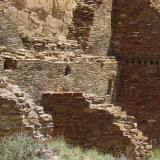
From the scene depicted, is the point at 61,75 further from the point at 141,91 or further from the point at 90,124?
the point at 141,91

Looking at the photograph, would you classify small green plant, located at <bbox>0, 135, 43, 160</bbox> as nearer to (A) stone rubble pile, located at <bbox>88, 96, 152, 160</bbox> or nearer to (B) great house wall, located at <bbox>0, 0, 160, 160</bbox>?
(B) great house wall, located at <bbox>0, 0, 160, 160</bbox>

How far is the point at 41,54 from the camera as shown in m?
19.8

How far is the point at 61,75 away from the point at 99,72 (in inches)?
80.3

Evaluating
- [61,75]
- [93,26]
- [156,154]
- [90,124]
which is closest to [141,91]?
[93,26]

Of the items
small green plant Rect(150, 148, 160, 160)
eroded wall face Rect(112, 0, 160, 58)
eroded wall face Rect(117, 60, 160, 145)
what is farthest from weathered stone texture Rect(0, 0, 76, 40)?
small green plant Rect(150, 148, 160, 160)

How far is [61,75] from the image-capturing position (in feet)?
64.0

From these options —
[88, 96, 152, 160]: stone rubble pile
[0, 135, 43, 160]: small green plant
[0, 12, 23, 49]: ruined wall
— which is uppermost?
[0, 12, 23, 49]: ruined wall

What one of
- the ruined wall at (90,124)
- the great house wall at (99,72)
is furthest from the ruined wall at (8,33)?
the ruined wall at (90,124)

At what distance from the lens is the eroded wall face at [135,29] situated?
2289 cm

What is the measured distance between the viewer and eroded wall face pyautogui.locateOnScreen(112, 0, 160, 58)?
22.9 metres

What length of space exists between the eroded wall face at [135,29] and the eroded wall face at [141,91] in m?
0.32

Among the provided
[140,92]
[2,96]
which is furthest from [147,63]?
[2,96]

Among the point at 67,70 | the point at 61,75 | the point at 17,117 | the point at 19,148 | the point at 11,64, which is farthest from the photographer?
the point at 67,70

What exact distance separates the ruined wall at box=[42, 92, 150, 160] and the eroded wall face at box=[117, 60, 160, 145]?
3879mm
